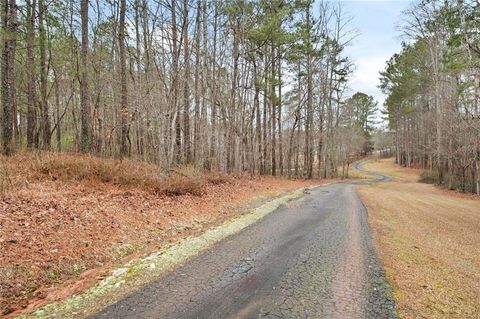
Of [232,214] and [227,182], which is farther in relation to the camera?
[227,182]

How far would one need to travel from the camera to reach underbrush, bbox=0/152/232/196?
24.1 ft

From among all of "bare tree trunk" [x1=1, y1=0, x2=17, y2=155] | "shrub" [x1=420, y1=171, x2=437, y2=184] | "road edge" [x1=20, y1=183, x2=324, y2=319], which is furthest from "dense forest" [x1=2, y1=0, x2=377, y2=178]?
"shrub" [x1=420, y1=171, x2=437, y2=184]

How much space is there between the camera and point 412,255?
564 centimetres

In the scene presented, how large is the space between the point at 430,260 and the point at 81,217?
7.30m

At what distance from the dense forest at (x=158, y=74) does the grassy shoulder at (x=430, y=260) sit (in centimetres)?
845

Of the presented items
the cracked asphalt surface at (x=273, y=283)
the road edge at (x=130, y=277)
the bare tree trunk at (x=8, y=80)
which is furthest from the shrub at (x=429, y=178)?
the bare tree trunk at (x=8, y=80)

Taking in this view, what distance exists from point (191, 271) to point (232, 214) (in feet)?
15.1

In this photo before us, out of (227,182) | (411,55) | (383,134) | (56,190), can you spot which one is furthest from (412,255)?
(383,134)

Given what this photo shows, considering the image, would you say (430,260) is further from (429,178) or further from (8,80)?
(429,178)

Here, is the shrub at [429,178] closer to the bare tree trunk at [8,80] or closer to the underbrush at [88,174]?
the underbrush at [88,174]

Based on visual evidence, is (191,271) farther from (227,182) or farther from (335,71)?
(335,71)

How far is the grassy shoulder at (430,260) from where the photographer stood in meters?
3.71

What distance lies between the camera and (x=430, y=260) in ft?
17.8

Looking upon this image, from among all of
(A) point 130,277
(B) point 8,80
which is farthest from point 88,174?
(A) point 130,277
